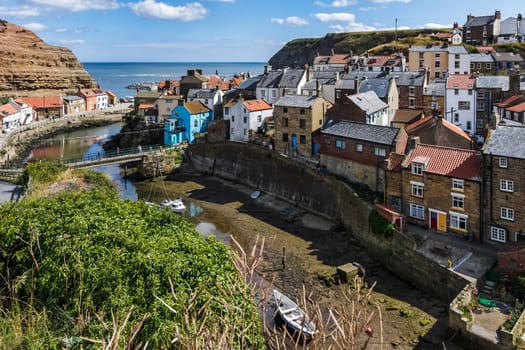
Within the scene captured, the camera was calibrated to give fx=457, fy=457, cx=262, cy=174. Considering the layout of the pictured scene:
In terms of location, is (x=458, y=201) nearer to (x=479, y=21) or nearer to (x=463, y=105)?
(x=463, y=105)

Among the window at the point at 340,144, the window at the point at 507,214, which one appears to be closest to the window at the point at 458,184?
the window at the point at 507,214

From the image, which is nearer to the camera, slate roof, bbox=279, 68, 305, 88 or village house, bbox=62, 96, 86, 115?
slate roof, bbox=279, 68, 305, 88

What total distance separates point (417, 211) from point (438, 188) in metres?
2.13

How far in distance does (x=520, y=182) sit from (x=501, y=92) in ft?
→ 70.7

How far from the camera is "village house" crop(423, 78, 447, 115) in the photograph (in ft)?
148

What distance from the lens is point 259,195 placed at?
40.9 metres

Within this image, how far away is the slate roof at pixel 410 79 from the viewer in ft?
153

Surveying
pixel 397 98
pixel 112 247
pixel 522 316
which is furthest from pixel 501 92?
pixel 112 247


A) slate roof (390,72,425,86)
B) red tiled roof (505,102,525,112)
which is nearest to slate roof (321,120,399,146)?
red tiled roof (505,102,525,112)

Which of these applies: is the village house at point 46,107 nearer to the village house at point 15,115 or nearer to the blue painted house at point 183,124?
the village house at point 15,115

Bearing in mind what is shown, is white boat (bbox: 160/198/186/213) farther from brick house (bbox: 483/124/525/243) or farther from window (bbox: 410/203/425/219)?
brick house (bbox: 483/124/525/243)

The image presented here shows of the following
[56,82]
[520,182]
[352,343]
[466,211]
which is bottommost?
[466,211]

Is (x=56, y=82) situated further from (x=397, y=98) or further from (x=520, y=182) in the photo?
(x=520, y=182)

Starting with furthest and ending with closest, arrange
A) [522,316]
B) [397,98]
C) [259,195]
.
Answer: [397,98], [259,195], [522,316]
